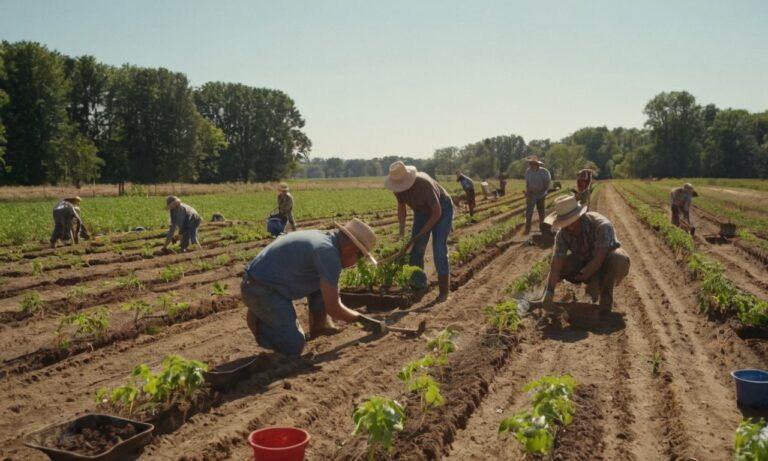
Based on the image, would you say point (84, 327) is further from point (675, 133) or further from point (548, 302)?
point (675, 133)

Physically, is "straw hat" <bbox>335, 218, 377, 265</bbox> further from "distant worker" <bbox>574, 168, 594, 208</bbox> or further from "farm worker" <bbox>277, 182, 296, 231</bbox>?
"farm worker" <bbox>277, 182, 296, 231</bbox>

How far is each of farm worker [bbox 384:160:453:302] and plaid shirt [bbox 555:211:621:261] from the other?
6.03 ft

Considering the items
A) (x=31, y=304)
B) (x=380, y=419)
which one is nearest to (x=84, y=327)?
(x=31, y=304)

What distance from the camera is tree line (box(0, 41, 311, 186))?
50.4m

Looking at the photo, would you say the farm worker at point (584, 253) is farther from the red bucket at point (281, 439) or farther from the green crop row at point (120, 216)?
the green crop row at point (120, 216)

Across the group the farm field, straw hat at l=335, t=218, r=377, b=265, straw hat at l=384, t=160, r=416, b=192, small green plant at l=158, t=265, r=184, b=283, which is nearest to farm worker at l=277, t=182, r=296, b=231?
the farm field

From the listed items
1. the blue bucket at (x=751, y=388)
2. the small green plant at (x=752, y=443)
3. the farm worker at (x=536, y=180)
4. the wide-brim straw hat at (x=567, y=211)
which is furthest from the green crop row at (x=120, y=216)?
the small green plant at (x=752, y=443)

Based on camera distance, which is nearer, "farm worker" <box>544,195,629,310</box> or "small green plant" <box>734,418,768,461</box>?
"small green plant" <box>734,418,768,461</box>

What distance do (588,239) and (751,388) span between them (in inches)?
127

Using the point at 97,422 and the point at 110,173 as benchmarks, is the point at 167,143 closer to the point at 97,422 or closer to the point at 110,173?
the point at 110,173

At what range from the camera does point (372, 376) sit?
5711 mm

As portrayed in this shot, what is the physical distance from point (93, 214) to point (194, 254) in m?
13.3

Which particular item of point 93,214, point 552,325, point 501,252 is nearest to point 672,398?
point 552,325

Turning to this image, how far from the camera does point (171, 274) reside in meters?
10.9
